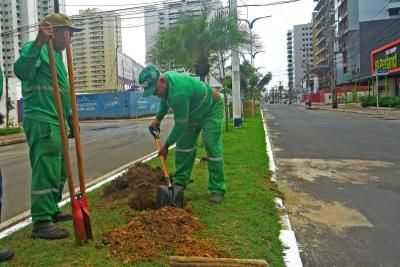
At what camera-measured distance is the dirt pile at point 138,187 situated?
4.98 m

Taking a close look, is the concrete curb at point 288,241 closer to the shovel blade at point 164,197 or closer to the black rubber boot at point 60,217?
the shovel blade at point 164,197

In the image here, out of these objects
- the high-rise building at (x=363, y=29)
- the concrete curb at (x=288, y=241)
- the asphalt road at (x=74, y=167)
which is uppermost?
the high-rise building at (x=363, y=29)

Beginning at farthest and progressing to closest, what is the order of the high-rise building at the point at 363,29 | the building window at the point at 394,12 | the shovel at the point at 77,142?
the building window at the point at 394,12
the high-rise building at the point at 363,29
the shovel at the point at 77,142

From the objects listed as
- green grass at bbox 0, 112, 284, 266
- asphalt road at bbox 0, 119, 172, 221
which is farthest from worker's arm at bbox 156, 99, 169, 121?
asphalt road at bbox 0, 119, 172, 221

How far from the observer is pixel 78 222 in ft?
11.9

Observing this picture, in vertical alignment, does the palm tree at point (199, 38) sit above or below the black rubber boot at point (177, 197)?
above

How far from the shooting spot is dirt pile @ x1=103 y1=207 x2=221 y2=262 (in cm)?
342

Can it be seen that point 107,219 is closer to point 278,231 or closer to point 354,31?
point 278,231

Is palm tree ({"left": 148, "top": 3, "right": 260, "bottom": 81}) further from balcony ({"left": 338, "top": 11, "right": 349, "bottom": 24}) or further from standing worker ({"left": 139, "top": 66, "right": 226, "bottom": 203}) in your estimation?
balcony ({"left": 338, "top": 11, "right": 349, "bottom": 24})

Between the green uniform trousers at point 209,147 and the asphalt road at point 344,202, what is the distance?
0.96m

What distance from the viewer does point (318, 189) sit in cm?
671

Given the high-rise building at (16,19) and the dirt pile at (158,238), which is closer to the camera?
the dirt pile at (158,238)

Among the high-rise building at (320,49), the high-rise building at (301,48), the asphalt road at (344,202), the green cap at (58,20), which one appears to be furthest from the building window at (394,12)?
the green cap at (58,20)

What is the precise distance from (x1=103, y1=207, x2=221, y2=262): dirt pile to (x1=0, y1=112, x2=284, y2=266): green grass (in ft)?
0.32
